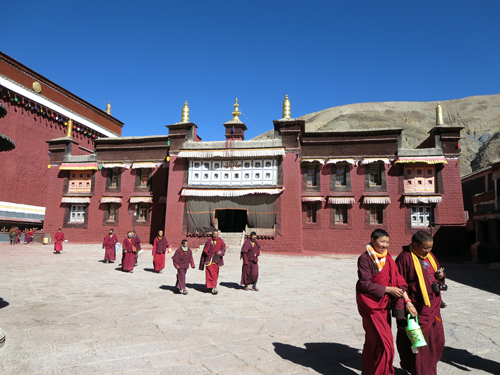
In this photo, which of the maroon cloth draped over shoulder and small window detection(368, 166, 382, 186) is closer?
the maroon cloth draped over shoulder

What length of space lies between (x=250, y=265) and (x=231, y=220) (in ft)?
51.8

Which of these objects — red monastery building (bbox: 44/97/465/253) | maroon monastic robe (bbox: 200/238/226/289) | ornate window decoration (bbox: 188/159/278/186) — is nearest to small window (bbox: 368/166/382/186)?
red monastery building (bbox: 44/97/465/253)

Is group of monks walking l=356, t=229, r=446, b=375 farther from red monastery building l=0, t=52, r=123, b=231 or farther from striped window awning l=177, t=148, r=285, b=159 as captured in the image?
red monastery building l=0, t=52, r=123, b=231

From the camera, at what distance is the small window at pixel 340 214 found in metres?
20.7

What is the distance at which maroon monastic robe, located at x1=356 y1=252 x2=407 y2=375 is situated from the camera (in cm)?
340

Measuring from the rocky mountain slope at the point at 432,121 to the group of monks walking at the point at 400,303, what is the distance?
51.2 meters

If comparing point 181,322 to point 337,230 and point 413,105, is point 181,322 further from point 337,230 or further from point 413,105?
point 413,105

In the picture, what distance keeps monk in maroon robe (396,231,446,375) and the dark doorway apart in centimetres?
1945

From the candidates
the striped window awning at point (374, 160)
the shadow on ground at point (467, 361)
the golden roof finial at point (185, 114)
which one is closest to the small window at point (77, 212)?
the golden roof finial at point (185, 114)

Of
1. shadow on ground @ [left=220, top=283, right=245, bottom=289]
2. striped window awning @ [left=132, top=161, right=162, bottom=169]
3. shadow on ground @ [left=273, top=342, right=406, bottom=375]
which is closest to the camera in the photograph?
shadow on ground @ [left=273, top=342, right=406, bottom=375]

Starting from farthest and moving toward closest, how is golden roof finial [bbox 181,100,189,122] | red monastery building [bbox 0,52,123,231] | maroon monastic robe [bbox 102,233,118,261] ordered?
1. red monastery building [bbox 0,52,123,231]
2. golden roof finial [bbox 181,100,189,122]
3. maroon monastic robe [bbox 102,233,118,261]

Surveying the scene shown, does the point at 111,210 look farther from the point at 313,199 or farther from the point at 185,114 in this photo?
the point at 313,199

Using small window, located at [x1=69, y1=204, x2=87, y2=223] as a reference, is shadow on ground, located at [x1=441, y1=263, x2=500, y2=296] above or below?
below

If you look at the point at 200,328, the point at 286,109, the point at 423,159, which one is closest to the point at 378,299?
the point at 200,328
